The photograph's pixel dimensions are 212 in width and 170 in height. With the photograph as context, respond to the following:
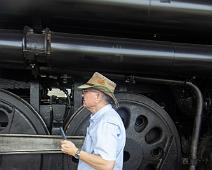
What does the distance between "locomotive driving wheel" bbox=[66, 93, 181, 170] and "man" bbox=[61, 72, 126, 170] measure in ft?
2.26

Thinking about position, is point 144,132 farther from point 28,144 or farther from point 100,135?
point 100,135

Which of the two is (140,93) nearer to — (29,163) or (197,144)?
(197,144)

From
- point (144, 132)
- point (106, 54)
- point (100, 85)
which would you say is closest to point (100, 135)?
point (100, 85)

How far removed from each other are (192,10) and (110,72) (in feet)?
2.58

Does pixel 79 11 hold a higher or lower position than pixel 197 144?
higher

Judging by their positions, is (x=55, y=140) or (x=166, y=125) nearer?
(x=55, y=140)

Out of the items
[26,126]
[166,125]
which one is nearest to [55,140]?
[26,126]

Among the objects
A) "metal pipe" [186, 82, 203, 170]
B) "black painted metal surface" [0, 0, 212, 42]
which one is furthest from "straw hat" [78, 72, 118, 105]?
"metal pipe" [186, 82, 203, 170]

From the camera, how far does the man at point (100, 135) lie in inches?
106

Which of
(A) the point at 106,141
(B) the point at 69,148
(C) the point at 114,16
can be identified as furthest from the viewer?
(C) the point at 114,16

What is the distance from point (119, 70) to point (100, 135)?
82cm

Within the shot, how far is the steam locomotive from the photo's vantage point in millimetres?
3180

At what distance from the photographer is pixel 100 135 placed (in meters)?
2.71

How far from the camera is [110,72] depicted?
3482 millimetres
